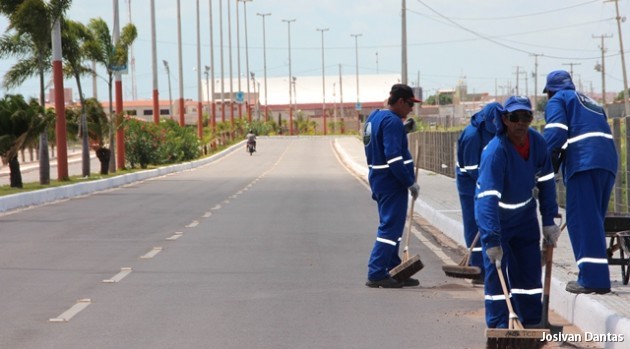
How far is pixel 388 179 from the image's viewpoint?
41.8 feet

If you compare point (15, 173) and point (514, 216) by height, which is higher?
point (514, 216)

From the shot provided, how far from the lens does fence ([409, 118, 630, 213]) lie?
65.8 feet

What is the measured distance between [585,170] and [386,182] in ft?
8.46

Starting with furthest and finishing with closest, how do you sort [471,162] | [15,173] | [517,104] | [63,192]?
[15,173] → [63,192] → [471,162] → [517,104]

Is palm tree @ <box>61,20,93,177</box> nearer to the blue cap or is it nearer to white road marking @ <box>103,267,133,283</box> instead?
white road marking @ <box>103,267,133,283</box>

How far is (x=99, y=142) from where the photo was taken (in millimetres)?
51875

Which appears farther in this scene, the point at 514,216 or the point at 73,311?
the point at 73,311

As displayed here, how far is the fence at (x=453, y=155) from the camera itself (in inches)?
790

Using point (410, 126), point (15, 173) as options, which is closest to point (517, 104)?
point (410, 126)

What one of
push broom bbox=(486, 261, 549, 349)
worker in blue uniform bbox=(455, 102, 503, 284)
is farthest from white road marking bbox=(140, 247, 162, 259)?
push broom bbox=(486, 261, 549, 349)

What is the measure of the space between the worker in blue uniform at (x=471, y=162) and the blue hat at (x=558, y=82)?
2.25 ft

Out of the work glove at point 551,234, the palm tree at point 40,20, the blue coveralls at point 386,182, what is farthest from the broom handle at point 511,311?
the palm tree at point 40,20

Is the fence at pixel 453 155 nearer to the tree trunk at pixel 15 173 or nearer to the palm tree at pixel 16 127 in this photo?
the palm tree at pixel 16 127

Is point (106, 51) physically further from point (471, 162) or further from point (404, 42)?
point (471, 162)
